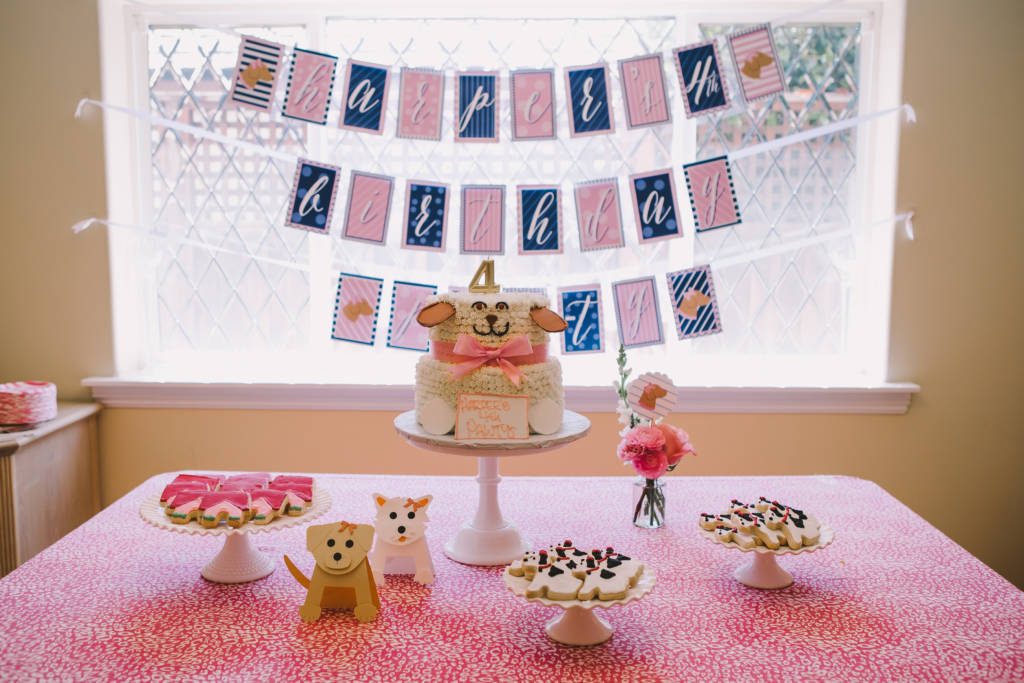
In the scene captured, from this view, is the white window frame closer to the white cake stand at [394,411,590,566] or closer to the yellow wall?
the yellow wall

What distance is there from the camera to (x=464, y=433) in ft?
4.42

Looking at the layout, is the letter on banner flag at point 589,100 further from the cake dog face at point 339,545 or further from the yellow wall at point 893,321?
the cake dog face at point 339,545

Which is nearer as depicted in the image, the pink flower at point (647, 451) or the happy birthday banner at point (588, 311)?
the pink flower at point (647, 451)

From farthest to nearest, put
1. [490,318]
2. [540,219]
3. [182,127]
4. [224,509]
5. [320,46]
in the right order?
1. [320,46]
2. [182,127]
3. [540,219]
4. [490,318]
5. [224,509]

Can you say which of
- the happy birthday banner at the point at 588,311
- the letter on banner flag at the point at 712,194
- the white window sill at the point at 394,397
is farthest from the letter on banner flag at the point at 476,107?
the white window sill at the point at 394,397

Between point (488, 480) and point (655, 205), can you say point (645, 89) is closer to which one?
point (655, 205)

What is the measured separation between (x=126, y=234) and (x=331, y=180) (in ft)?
2.87

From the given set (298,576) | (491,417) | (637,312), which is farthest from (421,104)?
(298,576)

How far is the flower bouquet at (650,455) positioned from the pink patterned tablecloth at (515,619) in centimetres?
5

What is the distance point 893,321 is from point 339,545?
2.04 meters

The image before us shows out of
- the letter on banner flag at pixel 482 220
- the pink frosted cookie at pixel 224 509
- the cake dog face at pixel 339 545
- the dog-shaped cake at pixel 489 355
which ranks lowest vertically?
the cake dog face at pixel 339 545

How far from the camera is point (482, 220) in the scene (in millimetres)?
2371

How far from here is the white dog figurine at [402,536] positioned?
1336mm

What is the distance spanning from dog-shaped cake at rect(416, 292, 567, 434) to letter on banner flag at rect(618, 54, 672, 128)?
3.64 feet
